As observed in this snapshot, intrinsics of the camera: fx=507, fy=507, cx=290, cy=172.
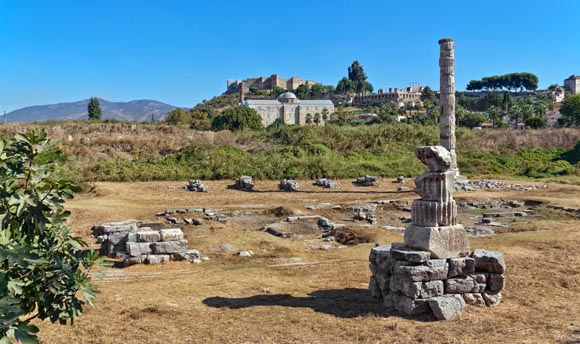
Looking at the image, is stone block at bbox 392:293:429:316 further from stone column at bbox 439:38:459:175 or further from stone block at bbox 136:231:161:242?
stone column at bbox 439:38:459:175

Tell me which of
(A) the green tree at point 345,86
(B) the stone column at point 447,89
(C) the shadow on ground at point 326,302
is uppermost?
(A) the green tree at point 345,86

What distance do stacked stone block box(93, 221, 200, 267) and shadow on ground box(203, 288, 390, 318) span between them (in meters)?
3.95

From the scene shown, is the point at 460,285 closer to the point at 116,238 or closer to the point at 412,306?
Result: the point at 412,306

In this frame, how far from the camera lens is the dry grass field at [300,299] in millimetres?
7824

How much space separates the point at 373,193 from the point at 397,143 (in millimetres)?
15363

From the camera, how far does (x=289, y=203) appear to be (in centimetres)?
2461

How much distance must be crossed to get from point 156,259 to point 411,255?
23.9 feet

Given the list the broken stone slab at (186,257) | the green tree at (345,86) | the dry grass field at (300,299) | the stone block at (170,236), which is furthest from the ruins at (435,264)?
the green tree at (345,86)

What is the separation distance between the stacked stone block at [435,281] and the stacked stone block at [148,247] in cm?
624

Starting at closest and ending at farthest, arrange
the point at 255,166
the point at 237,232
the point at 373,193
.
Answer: the point at 237,232 < the point at 373,193 < the point at 255,166

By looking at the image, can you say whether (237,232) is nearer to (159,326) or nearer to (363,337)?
(159,326)

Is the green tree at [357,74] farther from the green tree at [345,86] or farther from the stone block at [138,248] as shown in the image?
the stone block at [138,248]

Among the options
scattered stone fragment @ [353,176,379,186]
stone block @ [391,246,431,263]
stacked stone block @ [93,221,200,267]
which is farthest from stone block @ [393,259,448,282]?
scattered stone fragment @ [353,176,379,186]

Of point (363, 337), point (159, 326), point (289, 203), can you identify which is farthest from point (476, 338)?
point (289, 203)
